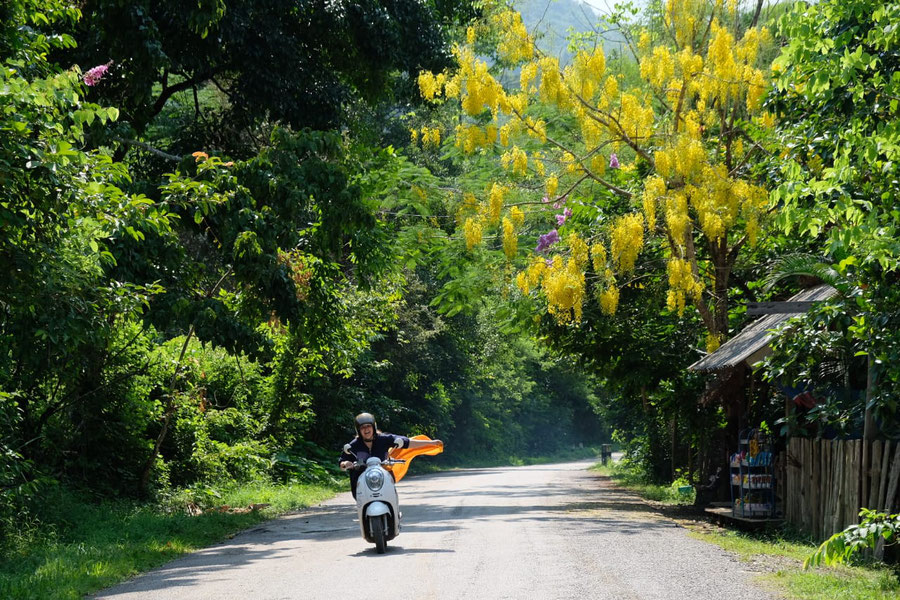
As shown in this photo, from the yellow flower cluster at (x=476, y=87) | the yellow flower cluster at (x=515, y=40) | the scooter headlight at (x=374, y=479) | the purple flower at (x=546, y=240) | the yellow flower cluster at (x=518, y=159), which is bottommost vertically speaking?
the scooter headlight at (x=374, y=479)

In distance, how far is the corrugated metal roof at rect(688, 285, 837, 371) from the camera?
1438cm

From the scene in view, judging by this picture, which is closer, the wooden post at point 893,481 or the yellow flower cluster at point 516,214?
the wooden post at point 893,481

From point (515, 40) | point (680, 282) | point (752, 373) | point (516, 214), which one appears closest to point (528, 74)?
point (515, 40)

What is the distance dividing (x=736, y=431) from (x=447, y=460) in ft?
117

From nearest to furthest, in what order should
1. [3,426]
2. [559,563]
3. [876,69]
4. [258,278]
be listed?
1. [876,69]
2. [559,563]
3. [3,426]
4. [258,278]

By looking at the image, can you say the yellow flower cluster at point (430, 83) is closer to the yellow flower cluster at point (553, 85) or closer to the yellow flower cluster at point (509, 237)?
the yellow flower cluster at point (553, 85)

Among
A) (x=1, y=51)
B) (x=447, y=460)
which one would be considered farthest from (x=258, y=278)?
(x=447, y=460)

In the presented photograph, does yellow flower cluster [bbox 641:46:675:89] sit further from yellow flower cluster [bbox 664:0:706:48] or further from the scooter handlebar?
the scooter handlebar

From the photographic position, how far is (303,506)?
66.8 feet

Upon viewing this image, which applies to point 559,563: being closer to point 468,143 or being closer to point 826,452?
point 826,452

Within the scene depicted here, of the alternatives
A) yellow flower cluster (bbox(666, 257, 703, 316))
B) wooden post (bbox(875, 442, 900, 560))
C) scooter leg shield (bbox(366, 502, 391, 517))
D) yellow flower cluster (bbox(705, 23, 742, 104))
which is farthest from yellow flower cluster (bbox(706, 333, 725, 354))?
scooter leg shield (bbox(366, 502, 391, 517))

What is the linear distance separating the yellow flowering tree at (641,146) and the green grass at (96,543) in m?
6.49

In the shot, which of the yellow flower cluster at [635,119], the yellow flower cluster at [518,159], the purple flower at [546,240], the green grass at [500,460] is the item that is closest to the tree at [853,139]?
the yellow flower cluster at [635,119]

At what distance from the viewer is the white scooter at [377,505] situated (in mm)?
11523
